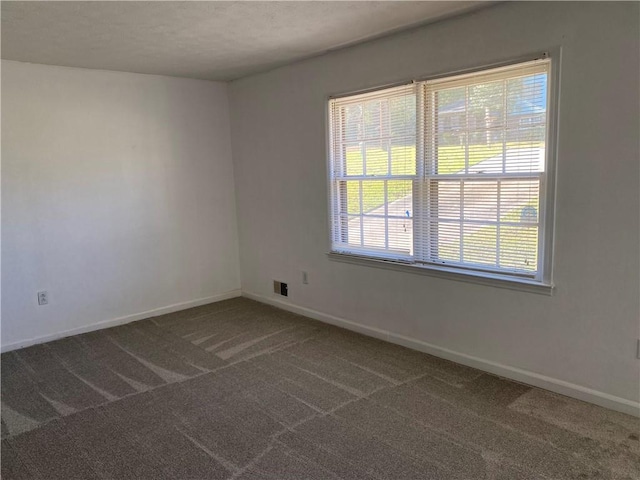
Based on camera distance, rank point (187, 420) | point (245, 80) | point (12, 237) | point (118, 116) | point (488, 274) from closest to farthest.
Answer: point (187, 420) < point (488, 274) < point (12, 237) < point (118, 116) < point (245, 80)

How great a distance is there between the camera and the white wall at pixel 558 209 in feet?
8.09

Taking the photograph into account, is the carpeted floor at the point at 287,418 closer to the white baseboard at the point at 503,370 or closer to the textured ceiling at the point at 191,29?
the white baseboard at the point at 503,370

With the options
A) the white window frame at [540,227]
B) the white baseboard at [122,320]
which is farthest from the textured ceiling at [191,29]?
the white baseboard at [122,320]

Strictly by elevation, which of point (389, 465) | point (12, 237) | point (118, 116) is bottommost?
point (389, 465)

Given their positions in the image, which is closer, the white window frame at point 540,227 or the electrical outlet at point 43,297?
the white window frame at point 540,227

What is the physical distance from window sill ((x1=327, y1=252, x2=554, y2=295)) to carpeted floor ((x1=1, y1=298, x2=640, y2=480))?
620 mm

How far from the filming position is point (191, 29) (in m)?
3.04

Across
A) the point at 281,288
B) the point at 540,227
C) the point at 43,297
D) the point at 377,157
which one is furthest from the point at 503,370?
the point at 43,297

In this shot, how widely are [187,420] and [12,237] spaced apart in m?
2.35

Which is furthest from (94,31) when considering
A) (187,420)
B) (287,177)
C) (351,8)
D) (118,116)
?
(187,420)

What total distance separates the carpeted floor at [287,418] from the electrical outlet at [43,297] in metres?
0.42

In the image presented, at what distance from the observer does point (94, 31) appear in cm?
301

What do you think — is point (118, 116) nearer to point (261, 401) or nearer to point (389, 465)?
point (261, 401)

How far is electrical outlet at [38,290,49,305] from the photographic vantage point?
156 inches
